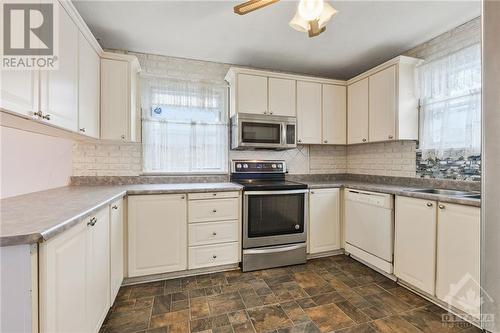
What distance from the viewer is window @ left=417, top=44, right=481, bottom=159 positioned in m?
2.08

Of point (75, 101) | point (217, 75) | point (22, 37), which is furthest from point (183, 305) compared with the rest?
point (217, 75)

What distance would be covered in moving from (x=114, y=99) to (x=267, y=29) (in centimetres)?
172

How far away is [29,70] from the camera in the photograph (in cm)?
126

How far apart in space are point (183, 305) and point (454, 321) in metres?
2.08

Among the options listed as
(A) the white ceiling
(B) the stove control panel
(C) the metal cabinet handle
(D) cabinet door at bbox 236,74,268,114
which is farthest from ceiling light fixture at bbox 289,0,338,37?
(C) the metal cabinet handle

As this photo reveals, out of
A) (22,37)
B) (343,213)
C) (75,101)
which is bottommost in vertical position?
(343,213)

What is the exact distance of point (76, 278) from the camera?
118 cm

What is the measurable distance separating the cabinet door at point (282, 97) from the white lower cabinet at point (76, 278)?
2.18m

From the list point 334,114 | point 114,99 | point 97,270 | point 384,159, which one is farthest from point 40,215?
point 384,159

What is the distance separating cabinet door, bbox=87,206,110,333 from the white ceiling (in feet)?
5.81

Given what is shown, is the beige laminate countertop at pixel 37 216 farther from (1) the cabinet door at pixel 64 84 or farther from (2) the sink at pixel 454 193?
(2) the sink at pixel 454 193

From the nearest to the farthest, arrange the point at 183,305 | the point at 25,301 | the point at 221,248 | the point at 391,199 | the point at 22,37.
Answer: the point at 25,301 → the point at 22,37 → the point at 183,305 → the point at 391,199 → the point at 221,248

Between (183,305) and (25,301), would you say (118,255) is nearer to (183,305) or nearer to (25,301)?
(183,305)

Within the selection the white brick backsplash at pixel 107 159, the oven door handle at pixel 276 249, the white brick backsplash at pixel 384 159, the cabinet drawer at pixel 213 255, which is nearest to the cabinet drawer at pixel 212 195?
the cabinet drawer at pixel 213 255
